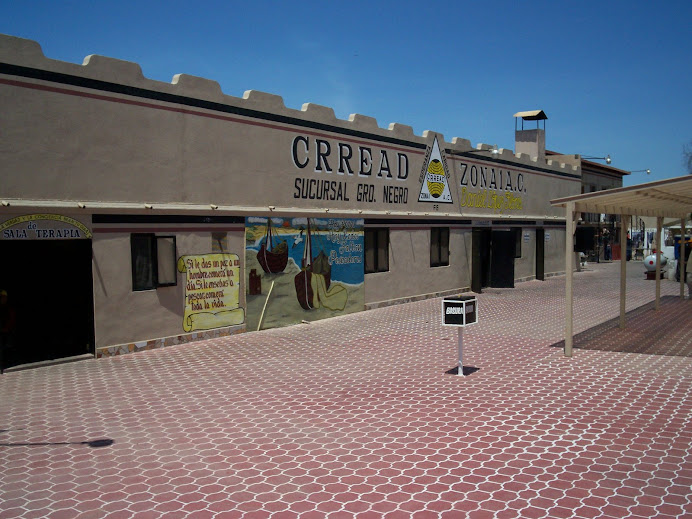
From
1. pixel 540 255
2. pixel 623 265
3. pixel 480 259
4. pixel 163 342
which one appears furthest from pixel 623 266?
pixel 540 255

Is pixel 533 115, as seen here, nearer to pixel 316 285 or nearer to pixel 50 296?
pixel 316 285

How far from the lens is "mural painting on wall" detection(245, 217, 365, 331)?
561 inches

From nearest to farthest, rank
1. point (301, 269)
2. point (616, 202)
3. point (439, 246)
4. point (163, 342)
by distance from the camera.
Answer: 1. point (616, 202)
2. point (163, 342)
3. point (301, 269)
4. point (439, 246)

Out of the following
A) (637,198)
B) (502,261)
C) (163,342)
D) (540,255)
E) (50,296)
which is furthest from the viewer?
(540,255)

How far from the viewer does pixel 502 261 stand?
23.9 m

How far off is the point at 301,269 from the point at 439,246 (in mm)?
7464

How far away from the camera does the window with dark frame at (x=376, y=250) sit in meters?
18.0

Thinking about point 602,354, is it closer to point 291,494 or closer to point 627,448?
point 627,448

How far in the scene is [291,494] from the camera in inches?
215

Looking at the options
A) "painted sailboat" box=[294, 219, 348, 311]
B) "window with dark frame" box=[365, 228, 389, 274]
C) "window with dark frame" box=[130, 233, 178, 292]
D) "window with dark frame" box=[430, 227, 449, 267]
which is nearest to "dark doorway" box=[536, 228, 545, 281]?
"window with dark frame" box=[430, 227, 449, 267]

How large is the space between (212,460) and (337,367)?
4.47m

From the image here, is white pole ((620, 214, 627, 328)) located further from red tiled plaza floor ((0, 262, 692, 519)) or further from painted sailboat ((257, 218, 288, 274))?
painted sailboat ((257, 218, 288, 274))

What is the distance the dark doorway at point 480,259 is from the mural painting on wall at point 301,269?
7.02m

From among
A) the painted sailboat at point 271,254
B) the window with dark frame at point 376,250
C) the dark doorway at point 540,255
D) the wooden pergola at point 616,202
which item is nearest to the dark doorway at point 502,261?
the dark doorway at point 540,255
